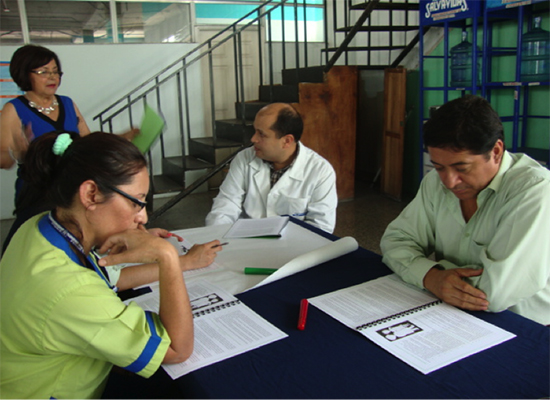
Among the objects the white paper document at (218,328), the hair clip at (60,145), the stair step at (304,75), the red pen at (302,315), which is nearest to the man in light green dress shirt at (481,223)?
the red pen at (302,315)

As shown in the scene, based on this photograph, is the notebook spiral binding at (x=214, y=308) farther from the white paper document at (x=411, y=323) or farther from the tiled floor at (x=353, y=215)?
the tiled floor at (x=353, y=215)

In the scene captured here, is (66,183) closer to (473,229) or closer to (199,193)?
(473,229)

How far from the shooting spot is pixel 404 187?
16.6 feet

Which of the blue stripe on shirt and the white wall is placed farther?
the white wall

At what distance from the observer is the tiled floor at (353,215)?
381 cm

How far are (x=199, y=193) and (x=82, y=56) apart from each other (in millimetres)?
1856

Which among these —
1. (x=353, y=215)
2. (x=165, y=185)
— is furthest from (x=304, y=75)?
(x=165, y=185)

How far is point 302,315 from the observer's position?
112 cm

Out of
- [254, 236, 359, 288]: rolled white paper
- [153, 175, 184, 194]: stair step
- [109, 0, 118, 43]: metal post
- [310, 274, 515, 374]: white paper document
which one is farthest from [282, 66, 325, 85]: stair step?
[310, 274, 515, 374]: white paper document

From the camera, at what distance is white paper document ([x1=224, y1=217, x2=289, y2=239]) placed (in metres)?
1.78

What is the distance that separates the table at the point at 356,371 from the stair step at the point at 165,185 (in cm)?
348

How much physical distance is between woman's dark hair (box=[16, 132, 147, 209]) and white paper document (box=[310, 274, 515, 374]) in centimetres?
58

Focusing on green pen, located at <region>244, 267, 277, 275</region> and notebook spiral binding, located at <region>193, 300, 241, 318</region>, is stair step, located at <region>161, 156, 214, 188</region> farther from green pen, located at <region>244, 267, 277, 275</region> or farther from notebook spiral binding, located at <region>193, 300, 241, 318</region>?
notebook spiral binding, located at <region>193, 300, 241, 318</region>

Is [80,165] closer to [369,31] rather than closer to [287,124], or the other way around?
[287,124]
